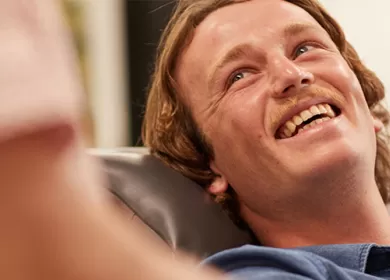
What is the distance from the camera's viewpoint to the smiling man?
3.68ft

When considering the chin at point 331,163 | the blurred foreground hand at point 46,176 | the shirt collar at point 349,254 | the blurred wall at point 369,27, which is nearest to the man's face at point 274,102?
the chin at point 331,163

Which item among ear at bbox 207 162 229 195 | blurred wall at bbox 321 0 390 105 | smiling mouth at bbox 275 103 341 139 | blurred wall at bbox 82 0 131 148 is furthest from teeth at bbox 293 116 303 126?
blurred wall at bbox 82 0 131 148

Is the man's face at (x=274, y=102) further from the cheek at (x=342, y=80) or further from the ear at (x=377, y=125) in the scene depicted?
the ear at (x=377, y=125)

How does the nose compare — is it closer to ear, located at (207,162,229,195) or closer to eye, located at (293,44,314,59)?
eye, located at (293,44,314,59)

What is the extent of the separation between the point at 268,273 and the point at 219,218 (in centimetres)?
46

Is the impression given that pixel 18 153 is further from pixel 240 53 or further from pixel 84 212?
pixel 240 53

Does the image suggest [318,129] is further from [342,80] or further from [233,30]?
[233,30]

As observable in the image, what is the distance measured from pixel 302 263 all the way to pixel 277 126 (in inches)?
14.8

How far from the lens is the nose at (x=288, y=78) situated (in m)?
1.16

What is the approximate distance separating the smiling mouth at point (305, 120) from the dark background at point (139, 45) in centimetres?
183

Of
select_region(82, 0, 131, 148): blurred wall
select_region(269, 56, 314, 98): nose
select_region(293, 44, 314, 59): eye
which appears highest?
select_region(293, 44, 314, 59): eye

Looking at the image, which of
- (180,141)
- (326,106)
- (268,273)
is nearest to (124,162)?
(180,141)

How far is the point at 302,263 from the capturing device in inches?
32.7

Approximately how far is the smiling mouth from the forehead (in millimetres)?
175
